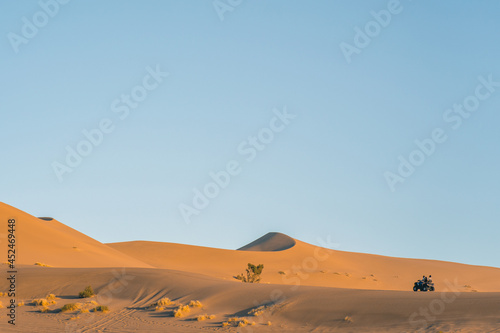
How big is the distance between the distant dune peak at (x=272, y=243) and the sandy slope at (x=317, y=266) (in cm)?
273

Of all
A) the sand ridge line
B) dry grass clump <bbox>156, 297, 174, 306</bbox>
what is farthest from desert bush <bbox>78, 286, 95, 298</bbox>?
dry grass clump <bbox>156, 297, 174, 306</bbox>

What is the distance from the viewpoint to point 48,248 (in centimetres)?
5025

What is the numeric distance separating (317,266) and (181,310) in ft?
157

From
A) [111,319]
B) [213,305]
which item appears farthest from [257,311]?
[111,319]

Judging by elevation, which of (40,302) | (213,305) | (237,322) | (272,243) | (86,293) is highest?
(272,243)

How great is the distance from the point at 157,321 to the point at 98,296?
22.5 feet

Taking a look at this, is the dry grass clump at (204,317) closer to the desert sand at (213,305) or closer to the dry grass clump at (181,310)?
the desert sand at (213,305)

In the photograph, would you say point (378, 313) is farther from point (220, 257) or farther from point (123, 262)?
point (220, 257)

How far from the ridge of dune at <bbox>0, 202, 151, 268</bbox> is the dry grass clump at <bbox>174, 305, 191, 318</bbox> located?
72.2ft

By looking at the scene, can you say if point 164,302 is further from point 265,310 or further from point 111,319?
point 265,310

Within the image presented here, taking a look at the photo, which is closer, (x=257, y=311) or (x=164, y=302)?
(x=257, y=311)

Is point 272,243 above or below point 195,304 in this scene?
above

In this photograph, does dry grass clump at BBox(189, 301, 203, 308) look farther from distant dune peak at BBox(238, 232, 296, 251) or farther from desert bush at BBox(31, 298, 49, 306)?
distant dune peak at BBox(238, 232, 296, 251)

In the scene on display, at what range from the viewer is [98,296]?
28812 mm
